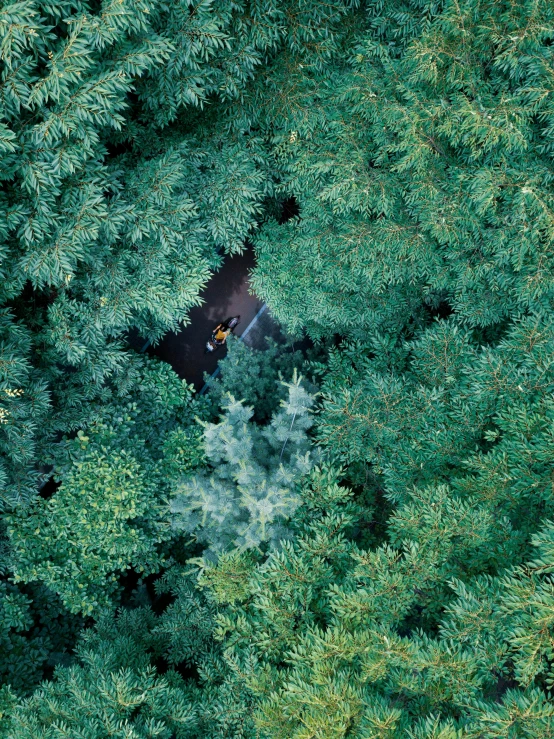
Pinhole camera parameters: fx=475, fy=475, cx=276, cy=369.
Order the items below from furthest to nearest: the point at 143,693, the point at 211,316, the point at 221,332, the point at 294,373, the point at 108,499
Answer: the point at 211,316, the point at 221,332, the point at 108,499, the point at 294,373, the point at 143,693

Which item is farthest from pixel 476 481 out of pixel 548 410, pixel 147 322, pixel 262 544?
pixel 147 322

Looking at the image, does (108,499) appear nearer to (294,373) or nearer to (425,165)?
(294,373)

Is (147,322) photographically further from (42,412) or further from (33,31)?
(33,31)

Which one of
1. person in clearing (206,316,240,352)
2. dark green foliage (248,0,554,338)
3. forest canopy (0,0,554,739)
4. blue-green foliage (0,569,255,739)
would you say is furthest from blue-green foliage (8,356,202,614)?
dark green foliage (248,0,554,338)

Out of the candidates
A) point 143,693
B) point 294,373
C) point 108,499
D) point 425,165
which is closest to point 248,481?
point 294,373

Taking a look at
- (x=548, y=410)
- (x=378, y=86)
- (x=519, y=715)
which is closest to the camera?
(x=519, y=715)

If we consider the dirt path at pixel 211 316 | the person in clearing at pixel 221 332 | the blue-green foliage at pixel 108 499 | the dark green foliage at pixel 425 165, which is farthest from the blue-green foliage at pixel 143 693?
the dark green foliage at pixel 425 165
